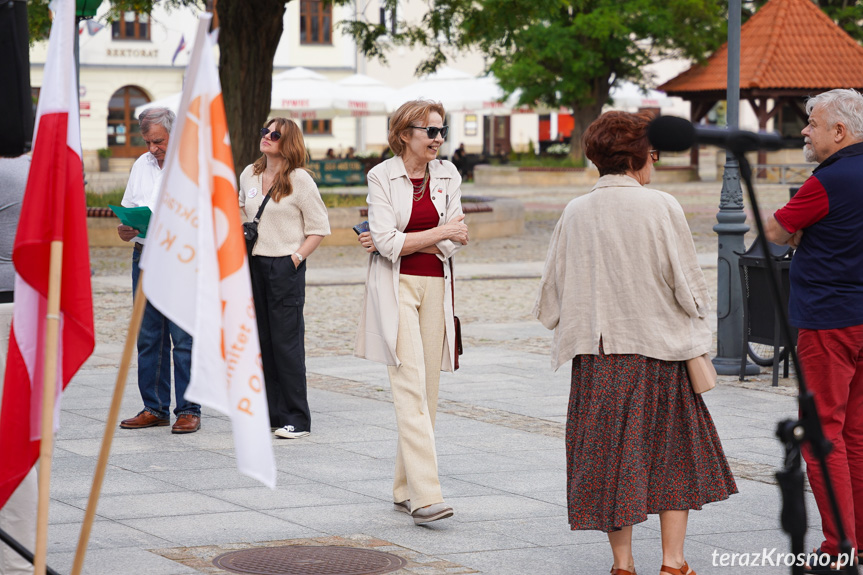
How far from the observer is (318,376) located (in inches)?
387

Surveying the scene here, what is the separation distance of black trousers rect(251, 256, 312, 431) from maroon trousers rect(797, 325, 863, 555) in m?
3.46

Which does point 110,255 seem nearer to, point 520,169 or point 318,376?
point 318,376

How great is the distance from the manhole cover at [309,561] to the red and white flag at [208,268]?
6.56 feet

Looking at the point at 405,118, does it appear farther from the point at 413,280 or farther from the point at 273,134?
the point at 273,134

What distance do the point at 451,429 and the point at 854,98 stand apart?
11.7ft

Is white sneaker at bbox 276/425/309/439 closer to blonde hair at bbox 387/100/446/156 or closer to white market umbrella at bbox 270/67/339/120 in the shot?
blonde hair at bbox 387/100/446/156

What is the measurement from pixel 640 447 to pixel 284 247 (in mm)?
3574

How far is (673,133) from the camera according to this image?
3172 millimetres

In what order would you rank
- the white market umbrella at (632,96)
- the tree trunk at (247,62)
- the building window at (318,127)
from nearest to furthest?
1. the tree trunk at (247,62)
2. the white market umbrella at (632,96)
3. the building window at (318,127)

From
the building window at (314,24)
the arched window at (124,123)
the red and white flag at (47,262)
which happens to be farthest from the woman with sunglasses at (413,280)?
the building window at (314,24)

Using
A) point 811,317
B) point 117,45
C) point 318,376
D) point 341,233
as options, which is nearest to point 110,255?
point 341,233

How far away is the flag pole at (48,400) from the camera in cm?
323

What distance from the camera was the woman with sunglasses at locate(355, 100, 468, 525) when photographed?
227 inches

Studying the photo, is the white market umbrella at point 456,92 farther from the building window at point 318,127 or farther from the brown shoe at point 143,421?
the brown shoe at point 143,421
